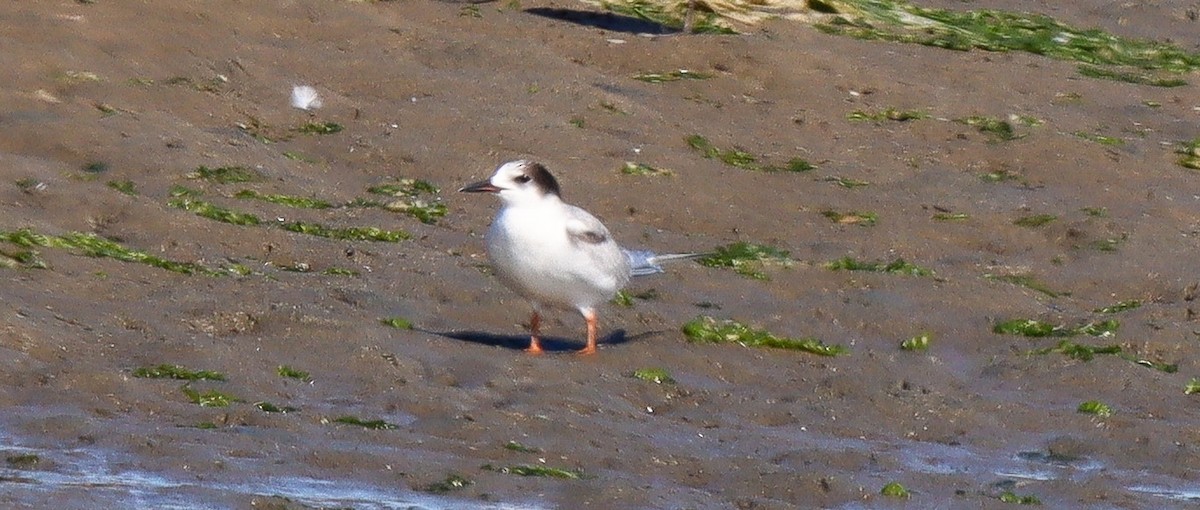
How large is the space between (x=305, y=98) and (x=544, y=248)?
4345 millimetres

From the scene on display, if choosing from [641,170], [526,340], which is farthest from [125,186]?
[641,170]

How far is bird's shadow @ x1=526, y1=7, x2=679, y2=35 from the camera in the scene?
1603 cm

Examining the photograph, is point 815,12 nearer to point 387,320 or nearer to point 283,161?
point 283,161

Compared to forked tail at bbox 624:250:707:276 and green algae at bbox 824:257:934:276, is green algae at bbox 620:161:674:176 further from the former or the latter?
forked tail at bbox 624:250:707:276

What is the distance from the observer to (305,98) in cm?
1317

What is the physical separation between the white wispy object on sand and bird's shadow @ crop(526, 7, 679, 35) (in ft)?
10.5

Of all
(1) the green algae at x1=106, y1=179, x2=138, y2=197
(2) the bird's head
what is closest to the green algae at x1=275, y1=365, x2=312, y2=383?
(2) the bird's head

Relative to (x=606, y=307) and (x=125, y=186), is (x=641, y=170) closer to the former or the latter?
(x=606, y=307)

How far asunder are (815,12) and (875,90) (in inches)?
85.1

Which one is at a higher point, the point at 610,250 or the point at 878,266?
the point at 610,250

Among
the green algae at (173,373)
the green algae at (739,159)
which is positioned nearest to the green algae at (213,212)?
the green algae at (173,373)

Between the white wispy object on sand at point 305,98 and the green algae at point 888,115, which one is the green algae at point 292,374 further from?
the green algae at point 888,115

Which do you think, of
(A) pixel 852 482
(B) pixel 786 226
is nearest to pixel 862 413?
(A) pixel 852 482

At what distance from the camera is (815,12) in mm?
17094
